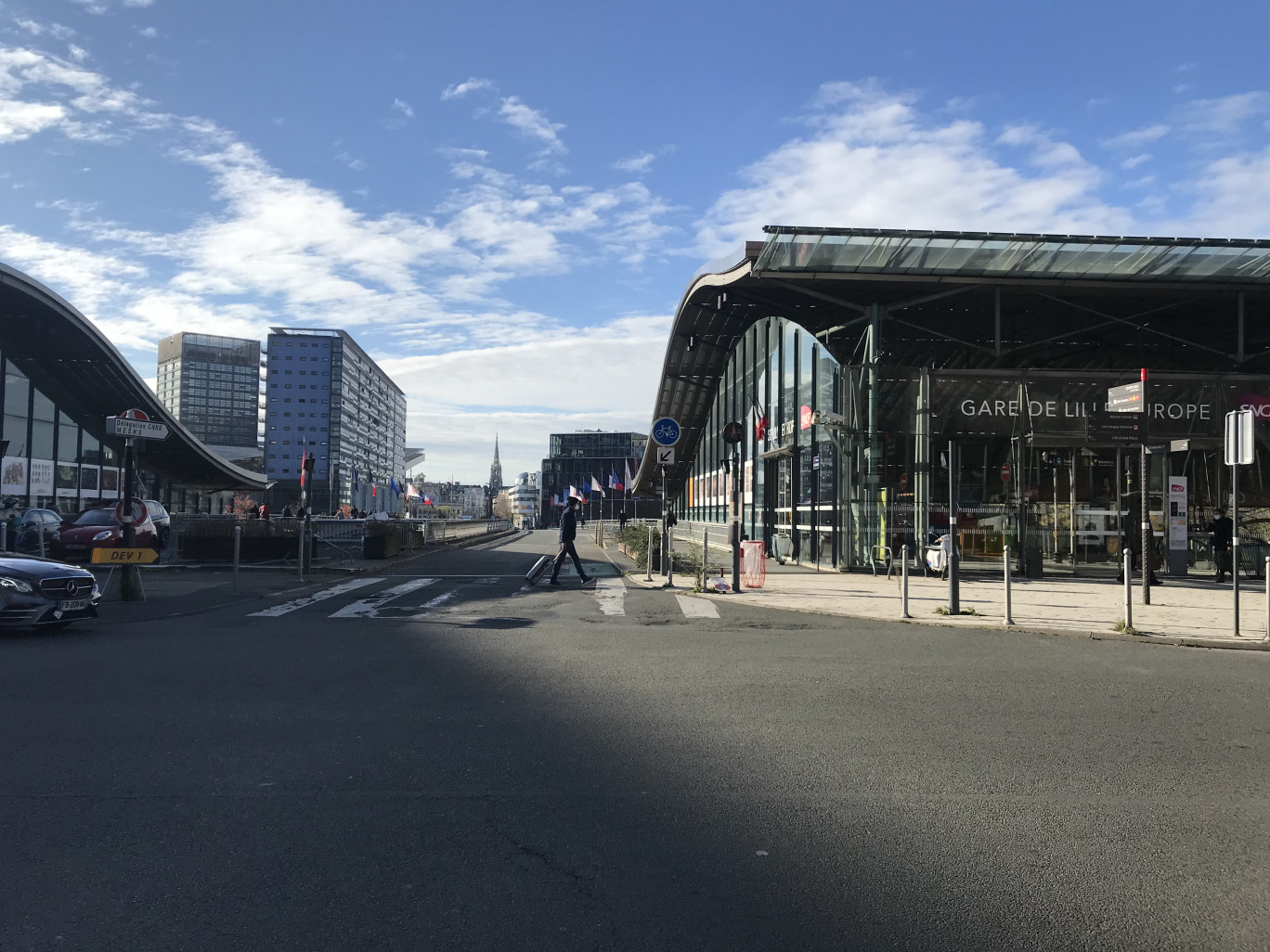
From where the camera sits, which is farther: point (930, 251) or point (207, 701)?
point (930, 251)

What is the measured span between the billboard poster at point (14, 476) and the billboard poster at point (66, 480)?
8.02 feet

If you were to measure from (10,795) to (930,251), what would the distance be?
21.5 metres

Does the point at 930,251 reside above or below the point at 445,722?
above

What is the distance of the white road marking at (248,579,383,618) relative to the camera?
1389cm

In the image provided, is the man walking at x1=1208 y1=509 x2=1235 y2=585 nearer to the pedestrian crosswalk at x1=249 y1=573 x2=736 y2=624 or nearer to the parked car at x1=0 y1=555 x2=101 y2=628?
the pedestrian crosswalk at x1=249 y1=573 x2=736 y2=624

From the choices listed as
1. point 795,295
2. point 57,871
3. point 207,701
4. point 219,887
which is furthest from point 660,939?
point 795,295

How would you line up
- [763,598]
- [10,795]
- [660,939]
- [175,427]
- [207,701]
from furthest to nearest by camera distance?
[175,427] < [763,598] < [207,701] < [10,795] < [660,939]

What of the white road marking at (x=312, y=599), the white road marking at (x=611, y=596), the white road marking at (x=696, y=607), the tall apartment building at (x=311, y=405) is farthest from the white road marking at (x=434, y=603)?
the tall apartment building at (x=311, y=405)

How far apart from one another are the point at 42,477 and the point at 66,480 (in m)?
2.08

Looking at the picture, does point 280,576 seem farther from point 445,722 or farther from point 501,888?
point 501,888

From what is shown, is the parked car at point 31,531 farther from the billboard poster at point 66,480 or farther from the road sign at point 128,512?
the billboard poster at point 66,480

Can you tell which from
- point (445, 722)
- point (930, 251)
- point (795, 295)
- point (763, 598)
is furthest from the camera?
point (795, 295)

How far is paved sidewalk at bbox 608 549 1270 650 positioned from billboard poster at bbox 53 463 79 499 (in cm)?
3279

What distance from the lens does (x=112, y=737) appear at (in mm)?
6504
